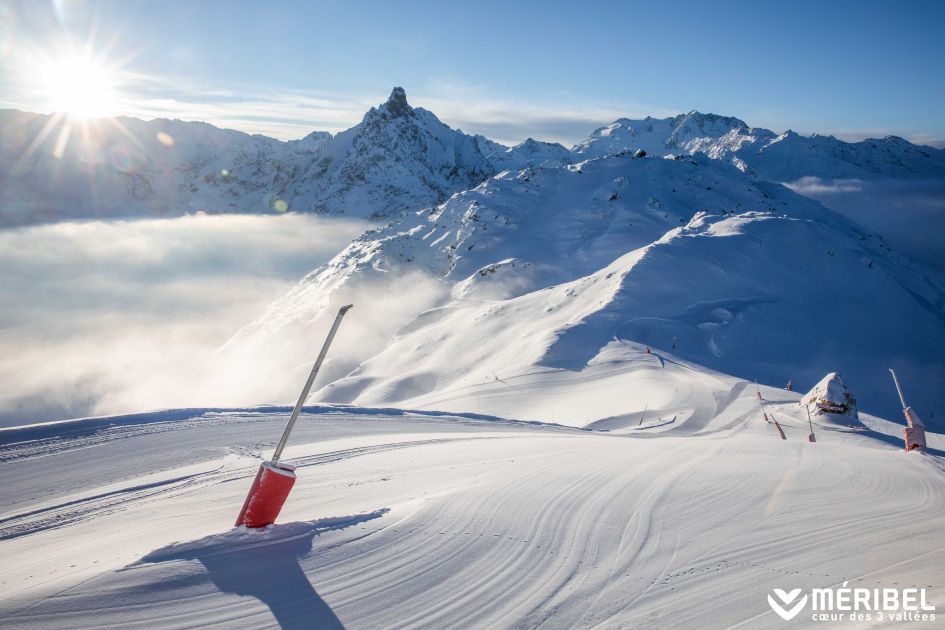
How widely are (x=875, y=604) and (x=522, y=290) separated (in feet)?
162

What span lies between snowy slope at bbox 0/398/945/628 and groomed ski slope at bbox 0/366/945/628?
21mm

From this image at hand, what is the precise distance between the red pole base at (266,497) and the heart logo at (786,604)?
3.54 metres

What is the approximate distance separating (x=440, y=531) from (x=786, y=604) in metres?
2.53

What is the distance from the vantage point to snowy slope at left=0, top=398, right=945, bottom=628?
A: 3607 mm

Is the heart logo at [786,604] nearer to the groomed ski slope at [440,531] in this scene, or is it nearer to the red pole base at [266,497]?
the groomed ski slope at [440,531]

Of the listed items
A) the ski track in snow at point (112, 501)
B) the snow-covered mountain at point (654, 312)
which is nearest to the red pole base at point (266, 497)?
the ski track in snow at point (112, 501)

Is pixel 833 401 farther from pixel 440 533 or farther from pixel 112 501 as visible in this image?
pixel 112 501

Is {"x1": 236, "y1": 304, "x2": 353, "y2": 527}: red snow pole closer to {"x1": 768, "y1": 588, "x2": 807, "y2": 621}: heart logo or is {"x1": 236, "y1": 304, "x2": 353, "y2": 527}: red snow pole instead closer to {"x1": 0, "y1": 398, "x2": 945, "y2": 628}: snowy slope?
{"x1": 0, "y1": 398, "x2": 945, "y2": 628}: snowy slope

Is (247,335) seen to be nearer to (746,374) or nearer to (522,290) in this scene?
(522,290)

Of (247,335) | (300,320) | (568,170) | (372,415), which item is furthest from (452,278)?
(372,415)

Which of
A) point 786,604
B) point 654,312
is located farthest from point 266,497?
point 654,312

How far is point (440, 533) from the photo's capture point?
4.52 m

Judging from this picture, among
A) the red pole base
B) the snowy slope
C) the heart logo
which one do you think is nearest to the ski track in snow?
the snowy slope

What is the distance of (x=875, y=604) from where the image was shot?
3.84 metres
